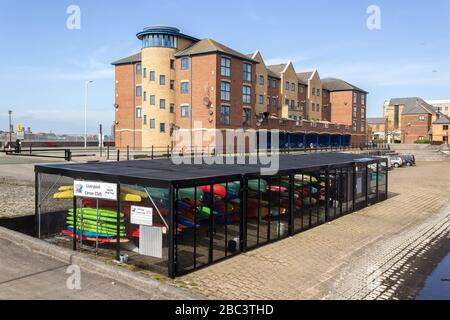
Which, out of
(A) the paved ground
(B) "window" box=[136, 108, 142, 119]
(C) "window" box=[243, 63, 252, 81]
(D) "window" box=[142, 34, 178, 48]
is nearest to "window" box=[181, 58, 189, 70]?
(D) "window" box=[142, 34, 178, 48]

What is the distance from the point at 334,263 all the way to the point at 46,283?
7.99 meters

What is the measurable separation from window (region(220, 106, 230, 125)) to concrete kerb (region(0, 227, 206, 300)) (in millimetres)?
37286

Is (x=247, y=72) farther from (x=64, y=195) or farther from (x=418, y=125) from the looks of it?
(x=418, y=125)

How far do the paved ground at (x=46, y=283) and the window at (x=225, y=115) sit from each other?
127ft

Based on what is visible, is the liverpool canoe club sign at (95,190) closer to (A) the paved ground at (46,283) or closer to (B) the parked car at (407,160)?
(A) the paved ground at (46,283)

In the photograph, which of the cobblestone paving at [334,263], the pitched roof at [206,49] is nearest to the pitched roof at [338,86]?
the pitched roof at [206,49]

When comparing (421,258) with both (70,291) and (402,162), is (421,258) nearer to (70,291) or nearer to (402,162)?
(70,291)

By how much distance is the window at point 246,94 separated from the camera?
51484 millimetres

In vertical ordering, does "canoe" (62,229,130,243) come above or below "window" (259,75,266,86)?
below

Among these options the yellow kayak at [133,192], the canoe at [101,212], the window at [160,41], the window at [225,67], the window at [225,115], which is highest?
the window at [160,41]

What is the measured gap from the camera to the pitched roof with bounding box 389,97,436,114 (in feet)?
364

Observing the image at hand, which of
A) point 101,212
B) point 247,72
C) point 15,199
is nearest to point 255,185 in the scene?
point 101,212

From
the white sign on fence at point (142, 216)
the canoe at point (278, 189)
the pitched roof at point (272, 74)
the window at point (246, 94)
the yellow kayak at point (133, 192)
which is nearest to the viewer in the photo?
the white sign on fence at point (142, 216)

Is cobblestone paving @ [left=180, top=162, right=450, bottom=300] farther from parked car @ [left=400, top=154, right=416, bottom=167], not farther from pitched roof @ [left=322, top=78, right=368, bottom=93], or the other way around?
pitched roof @ [left=322, top=78, right=368, bottom=93]
